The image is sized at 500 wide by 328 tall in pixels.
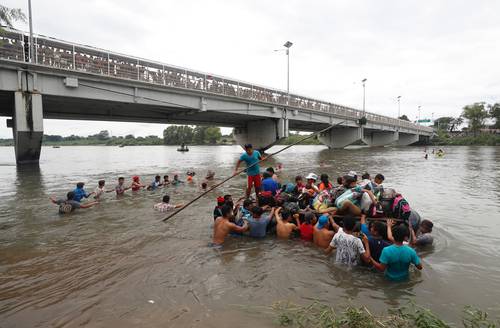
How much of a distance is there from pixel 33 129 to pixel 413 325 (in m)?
22.7

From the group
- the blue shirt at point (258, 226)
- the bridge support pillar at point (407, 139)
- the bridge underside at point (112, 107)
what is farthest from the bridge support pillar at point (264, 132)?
the bridge support pillar at point (407, 139)

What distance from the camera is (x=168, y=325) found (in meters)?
3.69

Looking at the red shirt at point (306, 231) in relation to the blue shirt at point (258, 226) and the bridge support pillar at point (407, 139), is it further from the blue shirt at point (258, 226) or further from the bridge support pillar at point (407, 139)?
the bridge support pillar at point (407, 139)

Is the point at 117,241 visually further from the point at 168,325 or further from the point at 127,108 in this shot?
the point at 127,108

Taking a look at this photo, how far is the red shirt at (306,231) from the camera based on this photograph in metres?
6.74

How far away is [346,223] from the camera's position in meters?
5.34

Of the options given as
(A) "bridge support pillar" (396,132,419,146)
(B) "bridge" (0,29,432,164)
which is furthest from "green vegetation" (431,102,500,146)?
(B) "bridge" (0,29,432,164)

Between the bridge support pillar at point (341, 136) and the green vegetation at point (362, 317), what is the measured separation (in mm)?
56413

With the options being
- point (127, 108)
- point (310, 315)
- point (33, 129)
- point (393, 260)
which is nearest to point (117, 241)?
point (310, 315)

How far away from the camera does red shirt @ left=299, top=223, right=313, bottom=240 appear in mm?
6739

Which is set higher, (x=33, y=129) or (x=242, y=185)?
(x=33, y=129)

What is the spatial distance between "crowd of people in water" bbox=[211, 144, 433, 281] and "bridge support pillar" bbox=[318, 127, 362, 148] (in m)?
52.8

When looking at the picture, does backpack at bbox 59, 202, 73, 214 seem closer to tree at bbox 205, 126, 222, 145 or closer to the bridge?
the bridge

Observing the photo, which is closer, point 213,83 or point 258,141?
point 213,83
